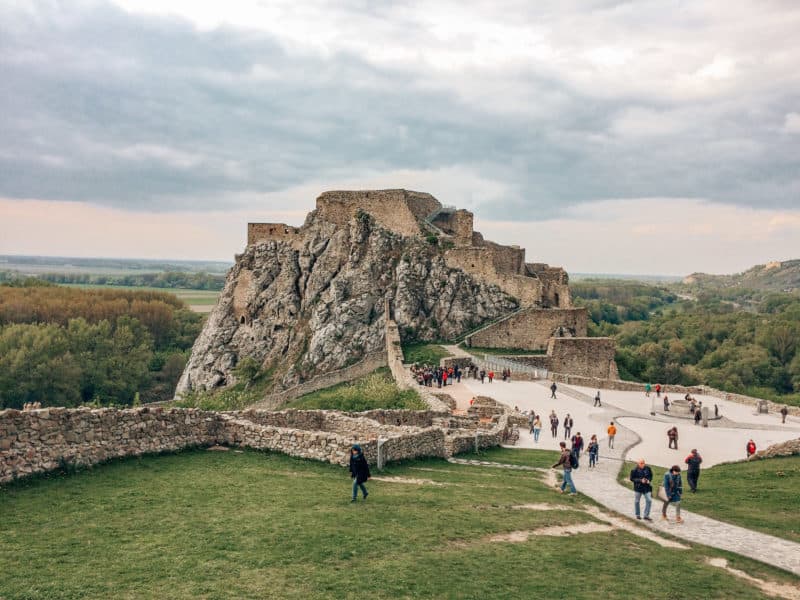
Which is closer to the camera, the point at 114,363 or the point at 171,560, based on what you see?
the point at 171,560

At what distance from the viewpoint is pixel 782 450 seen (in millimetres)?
19422

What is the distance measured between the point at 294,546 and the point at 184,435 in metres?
7.02

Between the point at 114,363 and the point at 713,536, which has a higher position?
the point at 713,536

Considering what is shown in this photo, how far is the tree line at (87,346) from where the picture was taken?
199 feet

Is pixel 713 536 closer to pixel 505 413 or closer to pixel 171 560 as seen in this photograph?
pixel 171 560

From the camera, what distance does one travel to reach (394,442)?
16.5m

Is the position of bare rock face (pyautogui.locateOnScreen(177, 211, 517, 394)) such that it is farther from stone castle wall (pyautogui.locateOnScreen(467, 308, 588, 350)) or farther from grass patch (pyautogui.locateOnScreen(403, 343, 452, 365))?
stone castle wall (pyautogui.locateOnScreen(467, 308, 588, 350))

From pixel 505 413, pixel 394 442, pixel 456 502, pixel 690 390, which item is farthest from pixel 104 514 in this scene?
pixel 690 390

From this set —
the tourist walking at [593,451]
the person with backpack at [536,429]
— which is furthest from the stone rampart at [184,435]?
the tourist walking at [593,451]

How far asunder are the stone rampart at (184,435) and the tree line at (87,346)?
107 feet

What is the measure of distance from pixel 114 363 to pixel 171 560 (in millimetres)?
66869

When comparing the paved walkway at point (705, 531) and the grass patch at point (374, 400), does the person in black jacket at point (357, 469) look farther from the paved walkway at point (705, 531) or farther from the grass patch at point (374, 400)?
the grass patch at point (374, 400)

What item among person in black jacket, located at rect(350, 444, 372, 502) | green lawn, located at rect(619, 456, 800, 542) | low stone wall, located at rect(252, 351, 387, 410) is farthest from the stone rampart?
low stone wall, located at rect(252, 351, 387, 410)

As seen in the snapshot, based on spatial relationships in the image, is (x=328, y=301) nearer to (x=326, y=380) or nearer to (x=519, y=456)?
(x=326, y=380)
